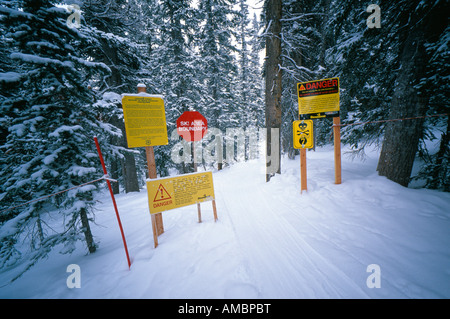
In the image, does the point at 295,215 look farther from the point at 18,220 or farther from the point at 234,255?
the point at 18,220

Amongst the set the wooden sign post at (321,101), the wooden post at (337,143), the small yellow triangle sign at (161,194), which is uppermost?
the wooden sign post at (321,101)

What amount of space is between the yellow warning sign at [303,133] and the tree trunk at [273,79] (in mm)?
1979

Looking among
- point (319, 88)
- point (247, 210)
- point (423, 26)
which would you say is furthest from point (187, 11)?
point (247, 210)

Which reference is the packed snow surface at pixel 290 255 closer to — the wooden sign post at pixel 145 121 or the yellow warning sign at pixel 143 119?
the wooden sign post at pixel 145 121

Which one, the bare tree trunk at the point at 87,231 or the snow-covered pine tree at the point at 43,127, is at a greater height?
the snow-covered pine tree at the point at 43,127

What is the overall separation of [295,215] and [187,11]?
1524 centimetres

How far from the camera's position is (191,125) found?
4.45 meters

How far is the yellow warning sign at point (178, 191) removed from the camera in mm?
3434

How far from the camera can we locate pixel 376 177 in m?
4.41

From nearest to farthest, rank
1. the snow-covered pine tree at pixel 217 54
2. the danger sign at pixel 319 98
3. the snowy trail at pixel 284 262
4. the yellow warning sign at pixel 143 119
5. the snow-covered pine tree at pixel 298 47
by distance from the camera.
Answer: the snowy trail at pixel 284 262 < the yellow warning sign at pixel 143 119 < the danger sign at pixel 319 98 < the snow-covered pine tree at pixel 298 47 < the snow-covered pine tree at pixel 217 54

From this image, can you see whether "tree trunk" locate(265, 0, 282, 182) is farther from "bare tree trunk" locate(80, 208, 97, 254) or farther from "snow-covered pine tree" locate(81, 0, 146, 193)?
"bare tree trunk" locate(80, 208, 97, 254)

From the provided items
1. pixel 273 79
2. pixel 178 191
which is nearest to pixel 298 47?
pixel 273 79

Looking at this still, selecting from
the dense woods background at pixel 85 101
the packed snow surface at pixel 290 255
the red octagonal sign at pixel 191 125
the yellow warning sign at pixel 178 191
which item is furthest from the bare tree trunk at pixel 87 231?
the red octagonal sign at pixel 191 125
